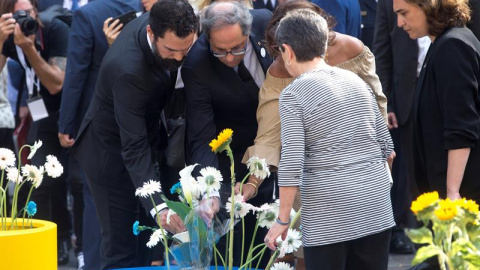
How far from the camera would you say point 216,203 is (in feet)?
9.82

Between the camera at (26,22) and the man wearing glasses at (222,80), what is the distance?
5.36 ft

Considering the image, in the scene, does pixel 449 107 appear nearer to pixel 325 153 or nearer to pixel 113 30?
pixel 325 153

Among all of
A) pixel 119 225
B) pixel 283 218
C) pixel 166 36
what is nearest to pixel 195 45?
pixel 166 36

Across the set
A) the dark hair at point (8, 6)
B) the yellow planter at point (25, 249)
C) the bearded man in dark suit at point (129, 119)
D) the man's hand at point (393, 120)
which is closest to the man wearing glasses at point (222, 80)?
the bearded man in dark suit at point (129, 119)

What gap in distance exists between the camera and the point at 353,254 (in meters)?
3.12

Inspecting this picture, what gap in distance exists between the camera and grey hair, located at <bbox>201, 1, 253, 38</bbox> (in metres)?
3.65

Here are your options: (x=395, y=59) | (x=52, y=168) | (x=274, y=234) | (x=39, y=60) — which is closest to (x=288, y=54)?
(x=274, y=234)

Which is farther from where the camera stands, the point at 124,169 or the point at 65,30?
the point at 65,30

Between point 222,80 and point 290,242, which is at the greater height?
point 222,80

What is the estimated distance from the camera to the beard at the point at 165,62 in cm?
372

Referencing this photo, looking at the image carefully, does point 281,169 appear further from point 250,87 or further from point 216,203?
point 250,87

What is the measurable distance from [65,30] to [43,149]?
0.72 m

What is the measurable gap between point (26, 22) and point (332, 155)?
9.02 ft

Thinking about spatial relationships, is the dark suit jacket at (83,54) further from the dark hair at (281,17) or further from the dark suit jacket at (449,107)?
the dark suit jacket at (449,107)
